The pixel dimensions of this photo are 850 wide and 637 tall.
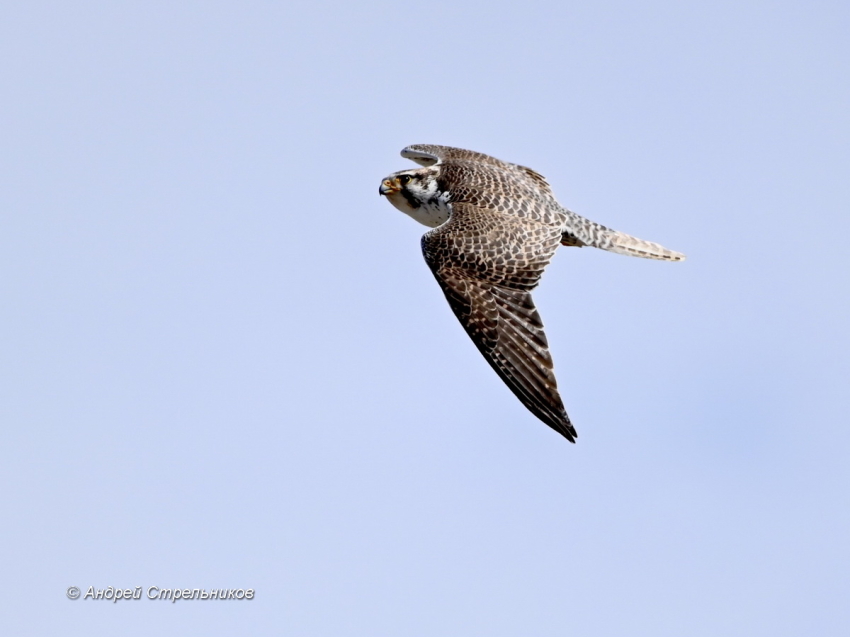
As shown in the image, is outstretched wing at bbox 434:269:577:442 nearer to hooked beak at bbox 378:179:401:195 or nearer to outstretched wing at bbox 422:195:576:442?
outstretched wing at bbox 422:195:576:442

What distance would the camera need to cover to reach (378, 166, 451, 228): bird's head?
59.4 feet

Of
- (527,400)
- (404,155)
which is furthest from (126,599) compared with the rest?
(404,155)

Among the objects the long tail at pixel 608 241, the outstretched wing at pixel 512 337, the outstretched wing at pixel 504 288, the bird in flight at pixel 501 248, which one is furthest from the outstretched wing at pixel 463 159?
the outstretched wing at pixel 512 337

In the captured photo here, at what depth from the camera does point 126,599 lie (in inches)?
652

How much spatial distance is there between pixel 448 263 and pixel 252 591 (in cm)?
505

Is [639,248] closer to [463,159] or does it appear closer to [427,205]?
[427,205]

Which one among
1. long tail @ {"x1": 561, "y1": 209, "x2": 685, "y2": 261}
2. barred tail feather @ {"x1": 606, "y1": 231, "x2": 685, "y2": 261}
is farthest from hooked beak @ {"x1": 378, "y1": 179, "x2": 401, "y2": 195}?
barred tail feather @ {"x1": 606, "y1": 231, "x2": 685, "y2": 261}

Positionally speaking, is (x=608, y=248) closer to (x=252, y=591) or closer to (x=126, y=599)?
(x=252, y=591)

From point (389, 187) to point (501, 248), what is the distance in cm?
320

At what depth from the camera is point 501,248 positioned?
52.8 feet

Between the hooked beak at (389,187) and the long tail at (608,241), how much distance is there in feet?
8.28

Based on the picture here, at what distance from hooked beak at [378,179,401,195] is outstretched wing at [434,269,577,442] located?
10.2 ft

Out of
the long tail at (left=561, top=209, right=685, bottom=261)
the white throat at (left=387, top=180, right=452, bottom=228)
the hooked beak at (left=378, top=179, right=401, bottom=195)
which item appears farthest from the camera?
the hooked beak at (left=378, top=179, right=401, bottom=195)

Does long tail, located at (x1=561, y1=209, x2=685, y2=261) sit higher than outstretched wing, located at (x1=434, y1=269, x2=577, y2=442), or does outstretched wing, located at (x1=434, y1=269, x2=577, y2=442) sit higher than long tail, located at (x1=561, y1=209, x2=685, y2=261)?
long tail, located at (x1=561, y1=209, x2=685, y2=261)
